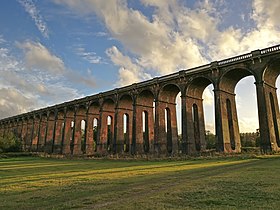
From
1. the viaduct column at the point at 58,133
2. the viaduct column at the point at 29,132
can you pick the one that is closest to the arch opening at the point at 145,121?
the viaduct column at the point at 58,133

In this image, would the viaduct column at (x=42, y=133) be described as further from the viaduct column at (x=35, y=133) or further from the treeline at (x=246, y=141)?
the treeline at (x=246, y=141)

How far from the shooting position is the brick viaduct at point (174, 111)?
3180 cm

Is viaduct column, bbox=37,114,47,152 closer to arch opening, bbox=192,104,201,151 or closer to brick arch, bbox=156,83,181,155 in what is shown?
brick arch, bbox=156,83,181,155

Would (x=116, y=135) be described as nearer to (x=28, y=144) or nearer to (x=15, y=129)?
(x=28, y=144)

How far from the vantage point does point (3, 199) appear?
1014cm

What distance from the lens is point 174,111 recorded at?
45.5 meters

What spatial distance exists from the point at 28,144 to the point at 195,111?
58.1 metres

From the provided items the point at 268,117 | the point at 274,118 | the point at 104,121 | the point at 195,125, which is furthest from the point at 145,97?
the point at 268,117

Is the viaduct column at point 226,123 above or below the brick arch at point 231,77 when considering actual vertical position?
below

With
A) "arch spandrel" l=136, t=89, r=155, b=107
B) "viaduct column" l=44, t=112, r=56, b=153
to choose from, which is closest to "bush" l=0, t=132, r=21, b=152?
"viaduct column" l=44, t=112, r=56, b=153

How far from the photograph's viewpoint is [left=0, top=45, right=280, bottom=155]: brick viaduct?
3180 centimetres

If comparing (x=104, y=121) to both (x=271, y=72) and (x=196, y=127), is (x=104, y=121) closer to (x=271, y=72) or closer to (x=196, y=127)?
(x=196, y=127)

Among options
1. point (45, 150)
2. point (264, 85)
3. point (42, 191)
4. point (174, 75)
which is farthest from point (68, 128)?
point (42, 191)

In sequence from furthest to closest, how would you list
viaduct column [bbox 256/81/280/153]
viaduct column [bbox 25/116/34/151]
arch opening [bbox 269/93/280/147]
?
viaduct column [bbox 25/116/34/151] → arch opening [bbox 269/93/280/147] → viaduct column [bbox 256/81/280/153]
